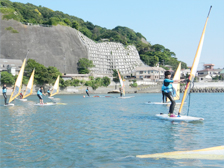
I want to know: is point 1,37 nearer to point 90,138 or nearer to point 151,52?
point 151,52

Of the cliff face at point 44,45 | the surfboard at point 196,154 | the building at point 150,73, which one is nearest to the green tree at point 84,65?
the cliff face at point 44,45

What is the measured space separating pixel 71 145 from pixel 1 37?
111810 mm

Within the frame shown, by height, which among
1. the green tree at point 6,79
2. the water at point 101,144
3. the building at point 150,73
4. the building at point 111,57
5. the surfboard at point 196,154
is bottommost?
the water at point 101,144

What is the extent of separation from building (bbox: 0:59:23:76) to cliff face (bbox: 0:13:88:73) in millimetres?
7264

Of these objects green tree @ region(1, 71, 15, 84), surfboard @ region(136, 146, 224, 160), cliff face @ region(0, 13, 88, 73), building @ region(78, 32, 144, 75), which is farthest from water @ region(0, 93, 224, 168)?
building @ region(78, 32, 144, 75)

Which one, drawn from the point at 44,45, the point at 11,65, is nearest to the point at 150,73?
the point at 44,45

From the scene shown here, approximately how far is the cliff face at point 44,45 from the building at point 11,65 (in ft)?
23.8

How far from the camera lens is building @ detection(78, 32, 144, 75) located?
13594 cm

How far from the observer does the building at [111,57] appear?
136 m

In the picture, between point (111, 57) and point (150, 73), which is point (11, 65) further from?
point (150, 73)

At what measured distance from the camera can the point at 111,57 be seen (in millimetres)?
145000

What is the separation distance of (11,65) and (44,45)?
74.5 feet

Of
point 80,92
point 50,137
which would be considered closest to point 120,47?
point 80,92

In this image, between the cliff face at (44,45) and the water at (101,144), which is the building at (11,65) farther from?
the water at (101,144)
